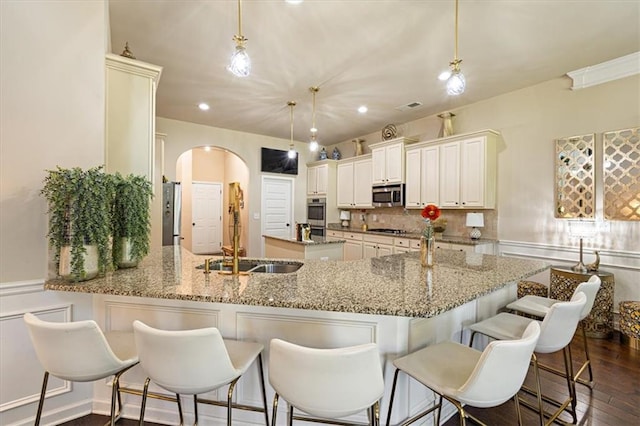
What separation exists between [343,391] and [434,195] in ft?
13.7

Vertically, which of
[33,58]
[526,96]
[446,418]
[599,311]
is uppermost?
[526,96]

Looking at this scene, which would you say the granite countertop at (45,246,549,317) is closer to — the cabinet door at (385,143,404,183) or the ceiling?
the ceiling

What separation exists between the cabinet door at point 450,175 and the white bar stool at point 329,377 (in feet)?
12.8

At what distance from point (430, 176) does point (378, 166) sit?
3.71 ft

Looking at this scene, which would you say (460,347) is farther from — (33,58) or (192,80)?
(192,80)

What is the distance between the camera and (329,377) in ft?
3.30

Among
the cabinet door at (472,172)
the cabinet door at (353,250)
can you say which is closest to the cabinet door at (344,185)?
the cabinet door at (353,250)

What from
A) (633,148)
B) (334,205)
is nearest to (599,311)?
(633,148)

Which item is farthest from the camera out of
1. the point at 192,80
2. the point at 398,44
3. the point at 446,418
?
the point at 192,80

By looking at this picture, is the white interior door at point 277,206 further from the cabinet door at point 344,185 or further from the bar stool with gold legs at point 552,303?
the bar stool with gold legs at point 552,303

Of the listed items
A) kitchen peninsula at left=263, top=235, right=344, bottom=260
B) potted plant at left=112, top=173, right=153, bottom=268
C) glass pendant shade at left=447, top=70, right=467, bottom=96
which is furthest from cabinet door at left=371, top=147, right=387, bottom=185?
Result: potted plant at left=112, top=173, right=153, bottom=268

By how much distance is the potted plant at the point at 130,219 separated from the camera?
1.78 metres

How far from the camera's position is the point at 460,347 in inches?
59.5

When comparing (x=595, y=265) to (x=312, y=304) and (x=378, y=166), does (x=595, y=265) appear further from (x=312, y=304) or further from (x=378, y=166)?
(x=312, y=304)
